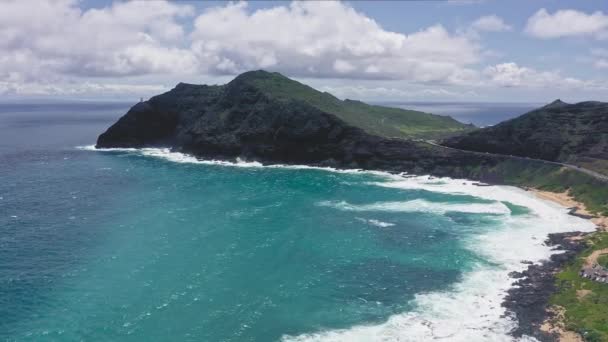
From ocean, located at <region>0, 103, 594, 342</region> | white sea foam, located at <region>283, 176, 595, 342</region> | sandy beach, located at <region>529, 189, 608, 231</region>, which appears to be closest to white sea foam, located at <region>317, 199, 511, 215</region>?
ocean, located at <region>0, 103, 594, 342</region>

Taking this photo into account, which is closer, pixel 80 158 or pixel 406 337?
pixel 406 337

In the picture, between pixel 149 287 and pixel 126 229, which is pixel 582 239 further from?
pixel 126 229

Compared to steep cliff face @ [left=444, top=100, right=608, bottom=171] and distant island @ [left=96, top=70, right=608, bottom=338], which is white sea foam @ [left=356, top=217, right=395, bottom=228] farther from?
steep cliff face @ [left=444, top=100, right=608, bottom=171]

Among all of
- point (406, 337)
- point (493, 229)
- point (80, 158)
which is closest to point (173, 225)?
point (406, 337)

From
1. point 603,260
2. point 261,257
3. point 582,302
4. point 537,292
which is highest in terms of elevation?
point 603,260

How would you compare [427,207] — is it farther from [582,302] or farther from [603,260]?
[582,302]

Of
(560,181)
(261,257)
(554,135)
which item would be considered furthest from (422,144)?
(261,257)
